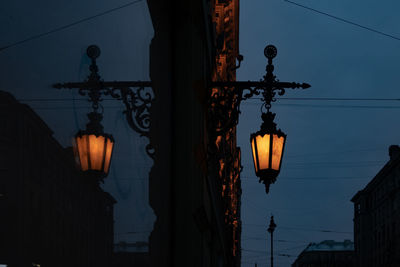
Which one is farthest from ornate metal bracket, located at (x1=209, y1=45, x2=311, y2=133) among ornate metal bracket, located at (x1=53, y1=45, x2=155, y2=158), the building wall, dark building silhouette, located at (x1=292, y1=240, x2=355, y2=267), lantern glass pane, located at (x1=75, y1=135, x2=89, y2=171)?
dark building silhouette, located at (x1=292, y1=240, x2=355, y2=267)

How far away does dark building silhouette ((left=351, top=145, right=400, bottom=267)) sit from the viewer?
73250 millimetres

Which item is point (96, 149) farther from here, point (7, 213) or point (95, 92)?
point (7, 213)

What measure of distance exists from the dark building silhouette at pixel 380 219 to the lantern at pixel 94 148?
235 ft

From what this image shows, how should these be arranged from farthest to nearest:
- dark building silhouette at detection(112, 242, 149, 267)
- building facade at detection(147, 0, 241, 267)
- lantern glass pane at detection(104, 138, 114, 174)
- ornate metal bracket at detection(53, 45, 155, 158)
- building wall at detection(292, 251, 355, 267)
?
1. building wall at detection(292, 251, 355, 267)
2. building facade at detection(147, 0, 241, 267)
3. dark building silhouette at detection(112, 242, 149, 267)
4. lantern glass pane at detection(104, 138, 114, 174)
5. ornate metal bracket at detection(53, 45, 155, 158)

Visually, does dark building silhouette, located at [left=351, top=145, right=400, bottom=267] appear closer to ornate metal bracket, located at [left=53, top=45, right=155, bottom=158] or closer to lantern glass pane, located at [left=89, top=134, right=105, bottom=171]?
ornate metal bracket, located at [left=53, top=45, right=155, bottom=158]

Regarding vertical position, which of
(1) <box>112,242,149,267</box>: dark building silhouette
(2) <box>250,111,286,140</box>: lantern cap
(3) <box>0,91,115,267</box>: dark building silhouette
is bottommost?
(1) <box>112,242,149,267</box>: dark building silhouette

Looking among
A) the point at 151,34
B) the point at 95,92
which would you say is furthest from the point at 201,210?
the point at 95,92

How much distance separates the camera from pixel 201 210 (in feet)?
24.2

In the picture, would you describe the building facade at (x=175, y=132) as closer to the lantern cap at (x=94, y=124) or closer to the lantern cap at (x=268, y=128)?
the lantern cap at (x=268, y=128)

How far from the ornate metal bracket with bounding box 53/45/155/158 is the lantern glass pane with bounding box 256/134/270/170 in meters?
3.20

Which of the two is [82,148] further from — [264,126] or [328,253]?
[328,253]

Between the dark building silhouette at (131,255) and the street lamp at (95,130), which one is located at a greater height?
the street lamp at (95,130)

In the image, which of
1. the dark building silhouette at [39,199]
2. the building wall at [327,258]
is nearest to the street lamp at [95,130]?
the dark building silhouette at [39,199]

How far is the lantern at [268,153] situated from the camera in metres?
8.52
